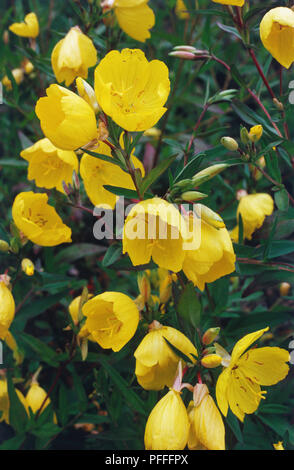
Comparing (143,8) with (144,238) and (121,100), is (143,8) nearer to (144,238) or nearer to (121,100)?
(121,100)

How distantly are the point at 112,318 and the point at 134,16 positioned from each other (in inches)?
38.7

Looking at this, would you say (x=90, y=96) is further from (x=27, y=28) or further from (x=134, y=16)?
(x=27, y=28)

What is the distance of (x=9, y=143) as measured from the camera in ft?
6.99

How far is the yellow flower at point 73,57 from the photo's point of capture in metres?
1.32

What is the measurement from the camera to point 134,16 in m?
1.46

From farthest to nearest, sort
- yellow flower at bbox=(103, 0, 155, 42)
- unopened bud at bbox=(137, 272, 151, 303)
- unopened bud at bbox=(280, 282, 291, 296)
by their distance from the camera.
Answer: unopened bud at bbox=(280, 282, 291, 296)
yellow flower at bbox=(103, 0, 155, 42)
unopened bud at bbox=(137, 272, 151, 303)

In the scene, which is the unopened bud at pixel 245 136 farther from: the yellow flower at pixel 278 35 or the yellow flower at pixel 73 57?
the yellow flower at pixel 73 57

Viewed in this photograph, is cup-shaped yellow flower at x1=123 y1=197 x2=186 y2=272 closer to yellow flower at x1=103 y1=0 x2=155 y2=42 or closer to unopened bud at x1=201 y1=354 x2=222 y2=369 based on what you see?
unopened bud at x1=201 y1=354 x2=222 y2=369

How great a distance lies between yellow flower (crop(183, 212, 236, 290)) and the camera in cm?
94

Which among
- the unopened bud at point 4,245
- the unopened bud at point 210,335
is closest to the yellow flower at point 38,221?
the unopened bud at point 4,245

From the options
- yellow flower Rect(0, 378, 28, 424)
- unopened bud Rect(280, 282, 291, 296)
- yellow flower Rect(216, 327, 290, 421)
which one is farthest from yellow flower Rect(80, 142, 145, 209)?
unopened bud Rect(280, 282, 291, 296)

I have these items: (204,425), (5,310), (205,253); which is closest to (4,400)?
(5,310)

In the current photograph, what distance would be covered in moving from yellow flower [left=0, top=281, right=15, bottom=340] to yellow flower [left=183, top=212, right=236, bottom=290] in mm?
488
